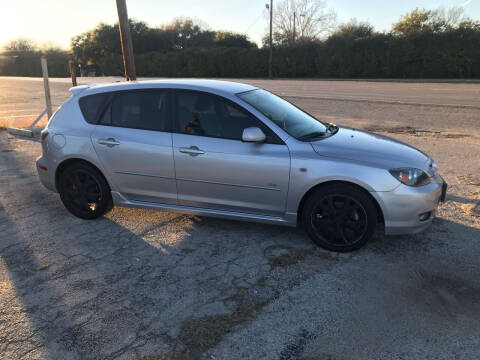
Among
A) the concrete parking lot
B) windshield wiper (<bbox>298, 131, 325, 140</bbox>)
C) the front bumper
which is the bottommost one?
the concrete parking lot

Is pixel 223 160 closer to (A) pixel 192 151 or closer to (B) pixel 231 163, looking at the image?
(B) pixel 231 163

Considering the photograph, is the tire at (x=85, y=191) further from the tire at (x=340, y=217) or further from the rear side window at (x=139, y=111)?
the tire at (x=340, y=217)

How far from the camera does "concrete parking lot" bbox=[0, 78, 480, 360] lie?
274 centimetres

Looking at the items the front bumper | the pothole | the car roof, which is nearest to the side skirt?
the front bumper

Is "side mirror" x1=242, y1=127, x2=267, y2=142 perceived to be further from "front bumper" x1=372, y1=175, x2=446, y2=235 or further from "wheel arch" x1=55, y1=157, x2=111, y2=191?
"wheel arch" x1=55, y1=157, x2=111, y2=191

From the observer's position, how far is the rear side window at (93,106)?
15.3 ft

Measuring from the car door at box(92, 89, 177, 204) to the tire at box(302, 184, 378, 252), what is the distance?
1512mm

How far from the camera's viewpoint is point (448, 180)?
19.9 feet

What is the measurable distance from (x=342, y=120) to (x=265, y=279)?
357 inches

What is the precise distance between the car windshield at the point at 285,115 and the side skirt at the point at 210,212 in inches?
33.4

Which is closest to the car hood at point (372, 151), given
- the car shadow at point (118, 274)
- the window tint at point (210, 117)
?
the window tint at point (210, 117)

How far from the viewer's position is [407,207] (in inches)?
147

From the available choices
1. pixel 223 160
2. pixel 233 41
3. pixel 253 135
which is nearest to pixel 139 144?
pixel 223 160

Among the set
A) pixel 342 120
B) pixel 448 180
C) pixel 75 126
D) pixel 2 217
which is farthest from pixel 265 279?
pixel 342 120
